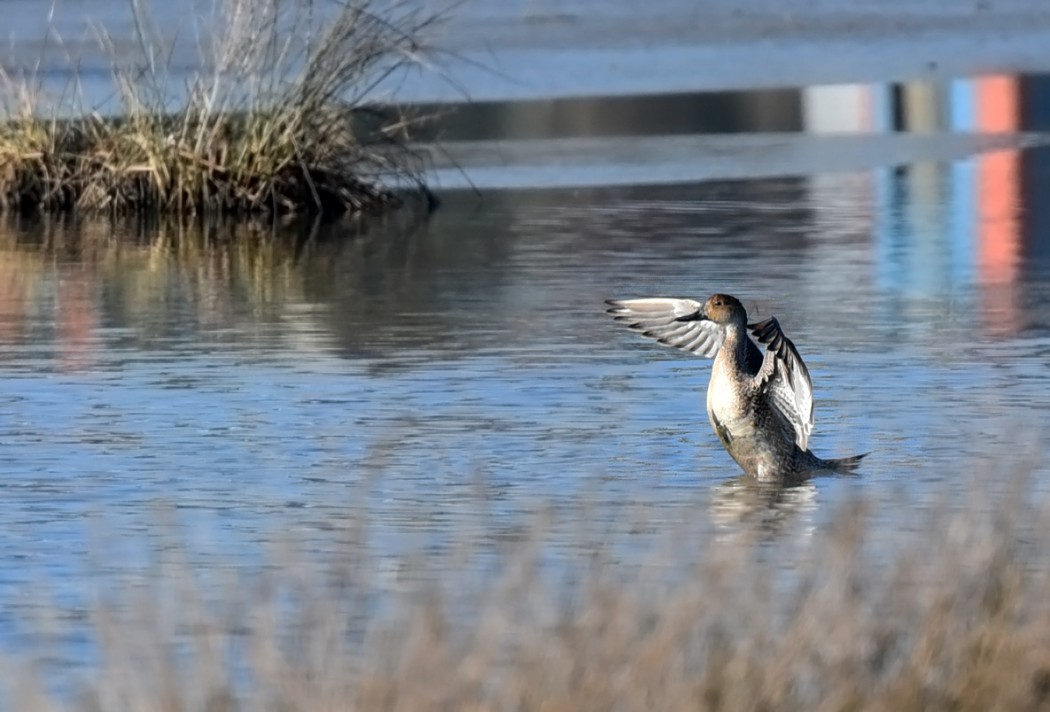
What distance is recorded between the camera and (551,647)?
515 centimetres

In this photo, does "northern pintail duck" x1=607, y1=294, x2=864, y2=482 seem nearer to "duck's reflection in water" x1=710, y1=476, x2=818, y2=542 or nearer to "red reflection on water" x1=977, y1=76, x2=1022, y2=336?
"duck's reflection in water" x1=710, y1=476, x2=818, y2=542

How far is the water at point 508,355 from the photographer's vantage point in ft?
27.1

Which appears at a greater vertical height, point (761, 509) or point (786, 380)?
point (786, 380)

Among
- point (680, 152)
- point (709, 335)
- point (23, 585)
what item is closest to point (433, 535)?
point (23, 585)

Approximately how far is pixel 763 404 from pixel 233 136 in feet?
32.0

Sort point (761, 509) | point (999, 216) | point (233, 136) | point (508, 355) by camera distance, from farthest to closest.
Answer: point (233, 136) → point (999, 216) → point (508, 355) → point (761, 509)

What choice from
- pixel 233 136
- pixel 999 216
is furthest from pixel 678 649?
pixel 233 136

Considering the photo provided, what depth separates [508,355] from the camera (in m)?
11.8

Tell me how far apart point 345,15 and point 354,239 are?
157 centimetres

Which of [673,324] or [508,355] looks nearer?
[673,324]

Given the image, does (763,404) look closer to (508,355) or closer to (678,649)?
(508,355)

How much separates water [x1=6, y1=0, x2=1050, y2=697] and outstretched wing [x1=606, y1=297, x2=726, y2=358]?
39cm

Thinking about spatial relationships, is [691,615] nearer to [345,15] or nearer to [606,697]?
[606,697]

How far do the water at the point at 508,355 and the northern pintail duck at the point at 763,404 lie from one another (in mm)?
158
